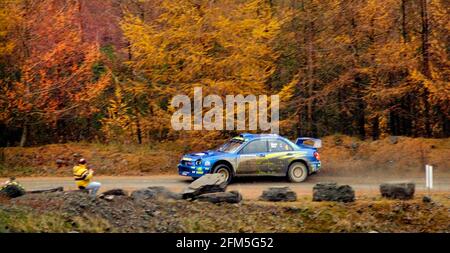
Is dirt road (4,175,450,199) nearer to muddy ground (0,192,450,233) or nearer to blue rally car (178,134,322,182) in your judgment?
blue rally car (178,134,322,182)

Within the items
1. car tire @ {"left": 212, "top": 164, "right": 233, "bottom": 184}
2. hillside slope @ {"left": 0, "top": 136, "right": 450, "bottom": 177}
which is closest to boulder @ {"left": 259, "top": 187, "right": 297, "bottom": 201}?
car tire @ {"left": 212, "top": 164, "right": 233, "bottom": 184}

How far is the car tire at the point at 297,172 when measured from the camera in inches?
838

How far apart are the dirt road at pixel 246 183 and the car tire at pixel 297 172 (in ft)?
0.80

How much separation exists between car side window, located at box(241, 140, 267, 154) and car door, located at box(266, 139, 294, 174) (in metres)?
0.20

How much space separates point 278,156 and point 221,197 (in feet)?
17.0

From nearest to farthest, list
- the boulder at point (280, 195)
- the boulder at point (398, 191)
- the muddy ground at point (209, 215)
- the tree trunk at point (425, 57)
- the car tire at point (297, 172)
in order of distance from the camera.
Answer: the muddy ground at point (209, 215) → the boulder at point (280, 195) → the boulder at point (398, 191) → the car tire at point (297, 172) → the tree trunk at point (425, 57)

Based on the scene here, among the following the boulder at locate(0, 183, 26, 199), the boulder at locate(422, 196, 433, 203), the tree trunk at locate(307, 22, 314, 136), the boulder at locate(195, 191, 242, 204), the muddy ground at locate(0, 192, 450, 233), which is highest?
the tree trunk at locate(307, 22, 314, 136)

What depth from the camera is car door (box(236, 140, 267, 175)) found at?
2084 centimetres

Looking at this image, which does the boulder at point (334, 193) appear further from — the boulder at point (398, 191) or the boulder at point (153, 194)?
the boulder at point (153, 194)

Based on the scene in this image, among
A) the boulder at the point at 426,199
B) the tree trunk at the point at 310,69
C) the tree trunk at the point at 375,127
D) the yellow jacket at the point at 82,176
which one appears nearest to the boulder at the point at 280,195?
the boulder at the point at 426,199

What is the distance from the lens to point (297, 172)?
843 inches

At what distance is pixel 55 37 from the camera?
25844 mm

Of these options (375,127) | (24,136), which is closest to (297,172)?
(375,127)

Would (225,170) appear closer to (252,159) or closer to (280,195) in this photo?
(252,159)
